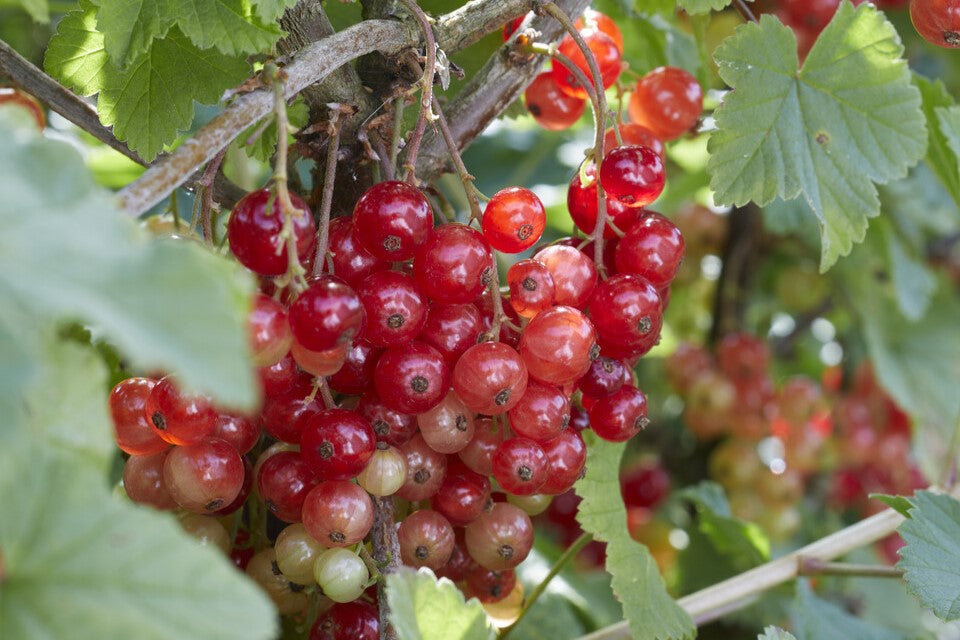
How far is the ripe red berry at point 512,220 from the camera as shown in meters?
0.68

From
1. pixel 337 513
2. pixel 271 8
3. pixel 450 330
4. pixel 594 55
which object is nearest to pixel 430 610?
pixel 337 513

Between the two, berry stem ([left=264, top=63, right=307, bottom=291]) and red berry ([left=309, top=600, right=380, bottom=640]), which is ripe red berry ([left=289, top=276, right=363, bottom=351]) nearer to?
berry stem ([left=264, top=63, right=307, bottom=291])

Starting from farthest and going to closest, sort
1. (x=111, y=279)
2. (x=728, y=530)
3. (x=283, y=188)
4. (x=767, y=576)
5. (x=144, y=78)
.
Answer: (x=728, y=530) < (x=767, y=576) < (x=144, y=78) < (x=283, y=188) < (x=111, y=279)

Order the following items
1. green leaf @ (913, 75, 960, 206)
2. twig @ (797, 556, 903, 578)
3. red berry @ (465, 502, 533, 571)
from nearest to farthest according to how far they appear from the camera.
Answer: red berry @ (465, 502, 533, 571)
twig @ (797, 556, 903, 578)
green leaf @ (913, 75, 960, 206)

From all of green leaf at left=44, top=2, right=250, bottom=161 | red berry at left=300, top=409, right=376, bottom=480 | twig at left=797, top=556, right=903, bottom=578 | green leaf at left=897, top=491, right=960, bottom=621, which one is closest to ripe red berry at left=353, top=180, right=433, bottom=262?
red berry at left=300, top=409, right=376, bottom=480

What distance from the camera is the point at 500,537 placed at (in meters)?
0.73

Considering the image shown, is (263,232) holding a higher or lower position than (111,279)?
lower

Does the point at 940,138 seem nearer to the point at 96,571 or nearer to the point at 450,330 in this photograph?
the point at 450,330

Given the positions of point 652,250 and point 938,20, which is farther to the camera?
point 938,20

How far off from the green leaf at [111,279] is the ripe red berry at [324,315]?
188 mm

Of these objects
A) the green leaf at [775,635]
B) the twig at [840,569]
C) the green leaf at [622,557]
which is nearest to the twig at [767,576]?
the twig at [840,569]

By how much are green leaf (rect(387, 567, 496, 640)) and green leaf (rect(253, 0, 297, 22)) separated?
37 cm

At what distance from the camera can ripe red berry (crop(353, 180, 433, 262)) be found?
0.63 meters

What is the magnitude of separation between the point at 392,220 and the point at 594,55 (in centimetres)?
→ 35
